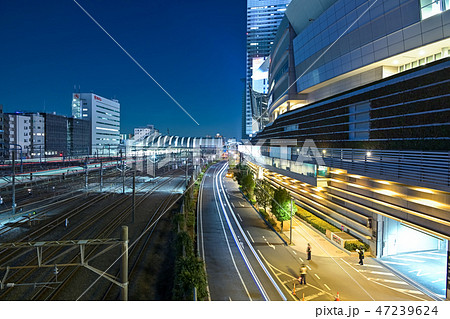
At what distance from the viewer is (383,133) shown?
20328mm

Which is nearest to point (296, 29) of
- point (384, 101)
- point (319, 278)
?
point (384, 101)

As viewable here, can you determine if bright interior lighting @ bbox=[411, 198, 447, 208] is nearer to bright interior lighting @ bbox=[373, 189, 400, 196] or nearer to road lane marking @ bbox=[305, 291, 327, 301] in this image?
bright interior lighting @ bbox=[373, 189, 400, 196]

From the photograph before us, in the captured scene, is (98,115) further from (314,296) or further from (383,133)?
(314,296)

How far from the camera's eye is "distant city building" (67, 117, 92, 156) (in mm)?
95312

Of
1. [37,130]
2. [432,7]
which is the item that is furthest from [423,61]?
[37,130]

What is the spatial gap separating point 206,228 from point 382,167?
14.9 metres

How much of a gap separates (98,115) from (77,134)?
15.7m

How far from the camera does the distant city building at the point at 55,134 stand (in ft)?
273

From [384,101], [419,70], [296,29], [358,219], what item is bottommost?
[358,219]

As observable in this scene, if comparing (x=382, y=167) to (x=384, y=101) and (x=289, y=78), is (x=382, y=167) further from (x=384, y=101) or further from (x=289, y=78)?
(x=289, y=78)

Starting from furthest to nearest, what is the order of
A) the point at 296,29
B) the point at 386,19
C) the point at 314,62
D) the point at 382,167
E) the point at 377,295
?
the point at 296,29 → the point at 314,62 → the point at 386,19 → the point at 382,167 → the point at 377,295

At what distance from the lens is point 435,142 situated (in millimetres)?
15352

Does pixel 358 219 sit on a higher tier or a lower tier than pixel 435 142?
lower

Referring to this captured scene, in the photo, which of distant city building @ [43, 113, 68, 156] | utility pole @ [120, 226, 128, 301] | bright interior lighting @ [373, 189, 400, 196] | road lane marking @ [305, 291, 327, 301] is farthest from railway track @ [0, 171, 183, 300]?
distant city building @ [43, 113, 68, 156]
